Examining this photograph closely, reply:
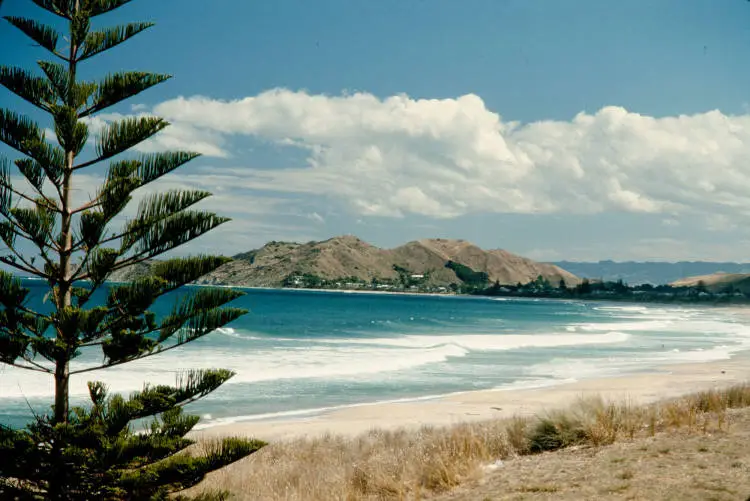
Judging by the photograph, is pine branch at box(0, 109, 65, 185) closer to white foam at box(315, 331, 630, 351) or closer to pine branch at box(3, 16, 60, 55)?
pine branch at box(3, 16, 60, 55)

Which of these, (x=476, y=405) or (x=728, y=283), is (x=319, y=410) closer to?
(x=476, y=405)

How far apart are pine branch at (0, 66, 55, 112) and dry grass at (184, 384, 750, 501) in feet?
12.4

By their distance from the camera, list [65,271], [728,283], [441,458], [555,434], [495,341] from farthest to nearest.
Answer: [728,283] → [495,341] → [555,434] → [441,458] → [65,271]

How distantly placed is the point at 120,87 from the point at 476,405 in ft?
38.8

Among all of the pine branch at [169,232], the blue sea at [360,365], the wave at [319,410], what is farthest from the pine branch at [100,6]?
the wave at [319,410]

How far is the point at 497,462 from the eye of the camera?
249 inches

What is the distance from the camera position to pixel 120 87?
5.34 meters

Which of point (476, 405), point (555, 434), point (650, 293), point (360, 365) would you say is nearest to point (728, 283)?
point (650, 293)

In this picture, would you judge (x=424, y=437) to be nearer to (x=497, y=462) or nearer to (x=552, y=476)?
(x=497, y=462)

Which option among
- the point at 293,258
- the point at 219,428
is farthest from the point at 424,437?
the point at 293,258

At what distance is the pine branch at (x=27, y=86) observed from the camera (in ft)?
16.8

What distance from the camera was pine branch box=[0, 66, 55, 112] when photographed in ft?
16.8

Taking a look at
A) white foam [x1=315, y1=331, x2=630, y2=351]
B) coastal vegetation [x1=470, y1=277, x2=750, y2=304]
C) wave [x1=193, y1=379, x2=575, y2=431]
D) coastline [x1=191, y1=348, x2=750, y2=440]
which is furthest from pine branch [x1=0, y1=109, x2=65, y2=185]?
coastal vegetation [x1=470, y1=277, x2=750, y2=304]

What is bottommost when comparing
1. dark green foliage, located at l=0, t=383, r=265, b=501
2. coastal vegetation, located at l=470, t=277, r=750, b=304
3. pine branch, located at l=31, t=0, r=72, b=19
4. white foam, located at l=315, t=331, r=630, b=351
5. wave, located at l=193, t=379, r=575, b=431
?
coastal vegetation, located at l=470, t=277, r=750, b=304
